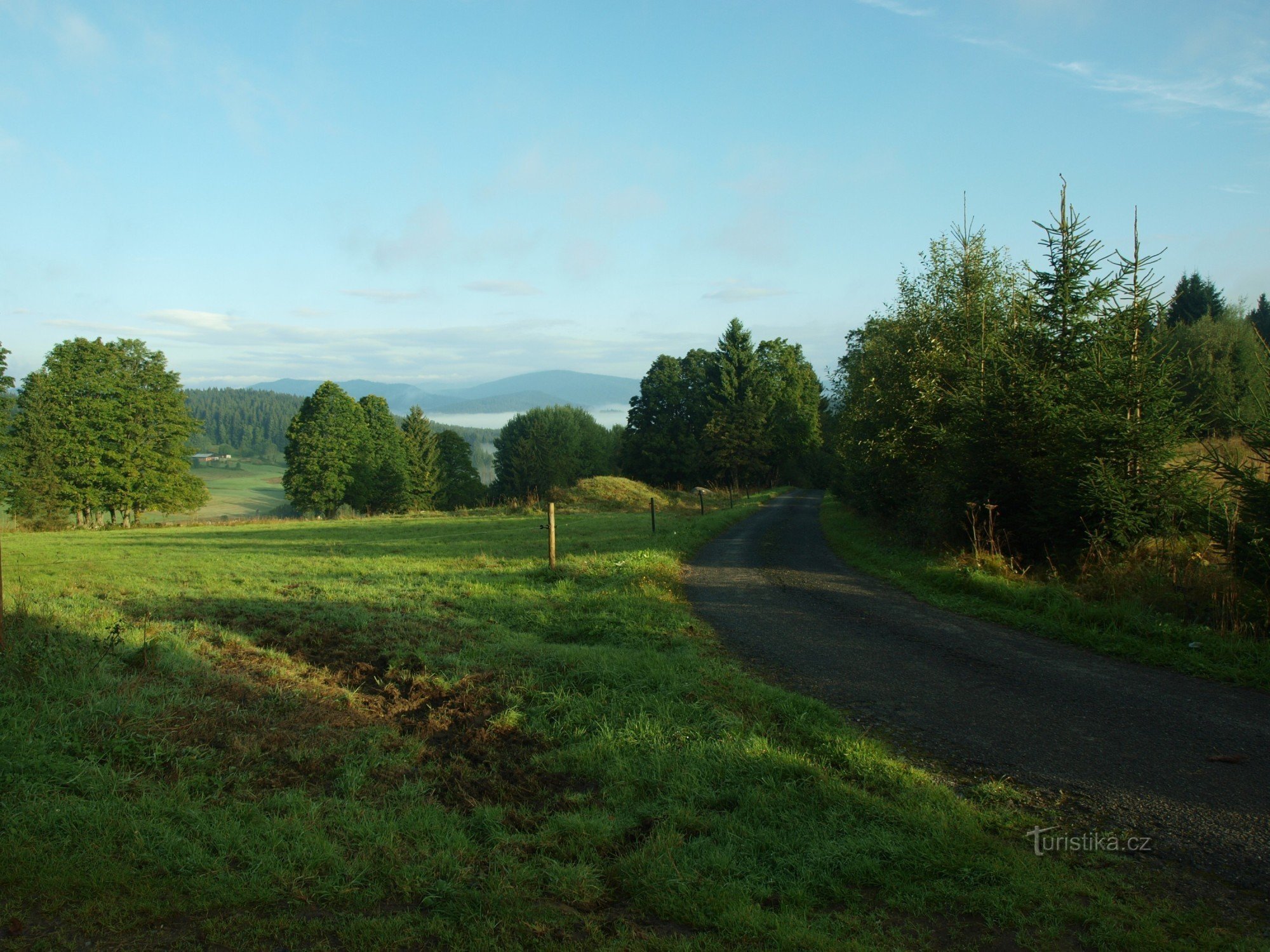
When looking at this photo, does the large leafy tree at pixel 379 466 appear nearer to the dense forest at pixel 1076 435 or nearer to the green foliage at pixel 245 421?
the dense forest at pixel 1076 435

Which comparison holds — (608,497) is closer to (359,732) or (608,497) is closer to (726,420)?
(726,420)

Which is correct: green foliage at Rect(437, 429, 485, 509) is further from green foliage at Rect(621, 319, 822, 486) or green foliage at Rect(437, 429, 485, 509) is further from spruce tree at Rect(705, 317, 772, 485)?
spruce tree at Rect(705, 317, 772, 485)

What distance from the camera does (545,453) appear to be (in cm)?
7450

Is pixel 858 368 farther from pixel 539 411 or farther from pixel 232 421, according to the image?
pixel 232 421

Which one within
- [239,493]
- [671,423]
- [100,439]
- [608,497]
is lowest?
[239,493]

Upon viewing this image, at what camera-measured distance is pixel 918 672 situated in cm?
742

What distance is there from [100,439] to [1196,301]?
261 feet

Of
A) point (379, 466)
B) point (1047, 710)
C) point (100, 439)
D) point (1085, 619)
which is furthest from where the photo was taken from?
point (379, 466)

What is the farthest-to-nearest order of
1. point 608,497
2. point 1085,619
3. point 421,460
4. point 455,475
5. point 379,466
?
point 455,475 → point 421,460 → point 379,466 → point 608,497 → point 1085,619

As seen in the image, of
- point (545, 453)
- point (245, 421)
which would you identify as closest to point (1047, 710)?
point (545, 453)

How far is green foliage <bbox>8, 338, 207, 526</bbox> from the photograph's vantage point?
138 feet

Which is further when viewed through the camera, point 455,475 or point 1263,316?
point 455,475

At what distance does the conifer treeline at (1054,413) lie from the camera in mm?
11344

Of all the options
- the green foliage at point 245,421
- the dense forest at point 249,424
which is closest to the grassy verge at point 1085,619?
the dense forest at point 249,424
